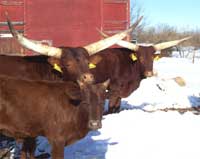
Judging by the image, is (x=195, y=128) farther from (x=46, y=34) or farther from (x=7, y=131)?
(x=46, y=34)

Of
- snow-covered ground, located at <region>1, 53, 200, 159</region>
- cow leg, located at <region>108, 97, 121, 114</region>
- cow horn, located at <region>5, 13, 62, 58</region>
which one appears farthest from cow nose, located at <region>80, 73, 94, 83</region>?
cow leg, located at <region>108, 97, 121, 114</region>

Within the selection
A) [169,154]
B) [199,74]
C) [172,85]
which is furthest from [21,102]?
[199,74]

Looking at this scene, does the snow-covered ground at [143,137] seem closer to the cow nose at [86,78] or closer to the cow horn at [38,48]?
the cow nose at [86,78]

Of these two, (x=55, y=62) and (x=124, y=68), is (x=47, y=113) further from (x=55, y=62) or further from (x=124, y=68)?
(x=124, y=68)

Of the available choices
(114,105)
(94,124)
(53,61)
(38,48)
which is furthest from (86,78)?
(114,105)

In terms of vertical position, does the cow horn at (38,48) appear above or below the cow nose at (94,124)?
above

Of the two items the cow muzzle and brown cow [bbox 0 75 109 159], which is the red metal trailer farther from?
brown cow [bbox 0 75 109 159]

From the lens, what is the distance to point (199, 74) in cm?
2278

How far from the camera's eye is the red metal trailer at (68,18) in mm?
20938

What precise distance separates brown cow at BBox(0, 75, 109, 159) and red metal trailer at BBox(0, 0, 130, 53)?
50.0 feet

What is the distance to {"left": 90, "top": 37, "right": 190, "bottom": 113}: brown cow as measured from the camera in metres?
10.9

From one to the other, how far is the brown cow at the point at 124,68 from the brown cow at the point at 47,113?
480 cm

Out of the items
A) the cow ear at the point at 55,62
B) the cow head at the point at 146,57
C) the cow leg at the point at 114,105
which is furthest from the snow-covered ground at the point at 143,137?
the cow ear at the point at 55,62

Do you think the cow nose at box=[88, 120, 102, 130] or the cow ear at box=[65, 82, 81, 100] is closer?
the cow nose at box=[88, 120, 102, 130]
